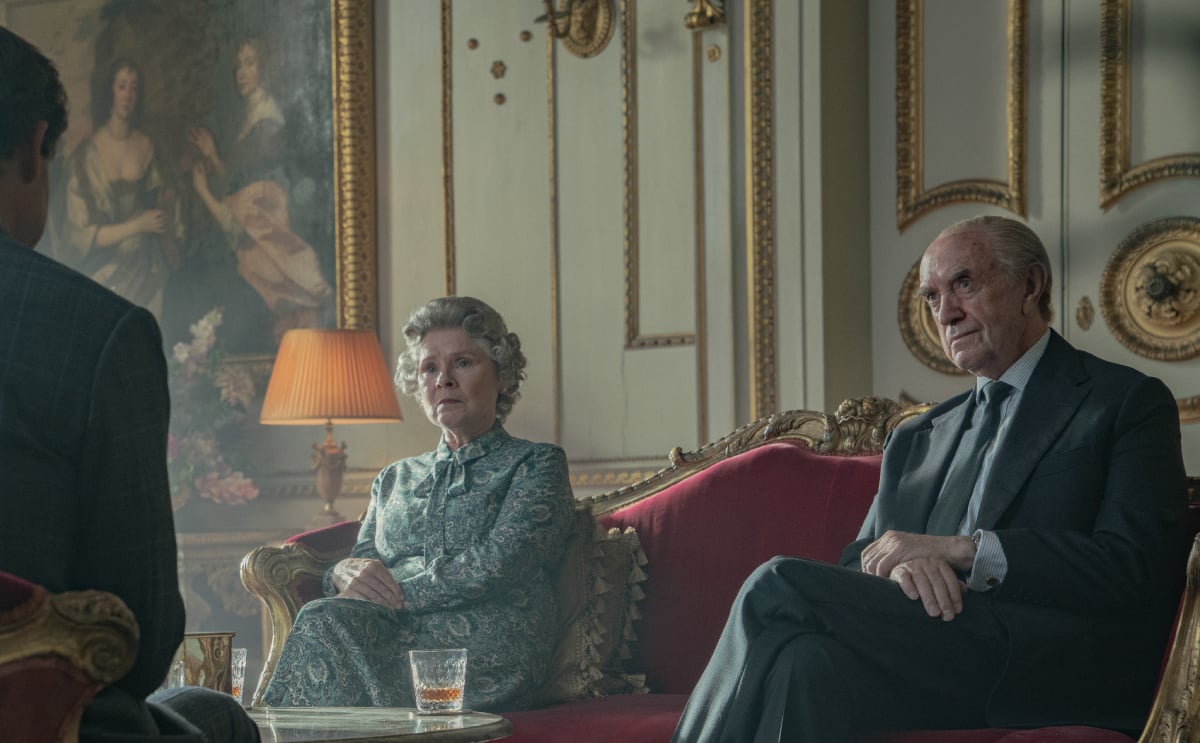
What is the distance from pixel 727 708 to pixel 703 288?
2221 mm

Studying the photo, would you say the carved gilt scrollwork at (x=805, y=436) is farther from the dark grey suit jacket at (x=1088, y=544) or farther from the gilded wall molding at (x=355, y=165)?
the gilded wall molding at (x=355, y=165)

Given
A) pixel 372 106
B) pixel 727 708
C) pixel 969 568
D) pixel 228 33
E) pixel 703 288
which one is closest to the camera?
pixel 727 708

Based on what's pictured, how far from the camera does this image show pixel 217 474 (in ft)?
17.5

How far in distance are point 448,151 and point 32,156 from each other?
348cm

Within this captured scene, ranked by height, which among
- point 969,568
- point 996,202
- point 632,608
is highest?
point 996,202

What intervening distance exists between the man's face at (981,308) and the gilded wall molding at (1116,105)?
1225mm

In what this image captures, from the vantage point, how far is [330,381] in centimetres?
466

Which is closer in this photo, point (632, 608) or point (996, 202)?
point (632, 608)

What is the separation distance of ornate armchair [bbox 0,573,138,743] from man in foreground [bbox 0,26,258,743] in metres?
0.13

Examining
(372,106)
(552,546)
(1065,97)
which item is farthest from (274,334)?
(1065,97)

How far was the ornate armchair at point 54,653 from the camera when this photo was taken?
1226 millimetres

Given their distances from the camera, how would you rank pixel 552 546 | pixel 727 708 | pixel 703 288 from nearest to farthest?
pixel 727 708, pixel 552 546, pixel 703 288

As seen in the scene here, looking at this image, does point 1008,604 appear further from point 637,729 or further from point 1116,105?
point 1116,105

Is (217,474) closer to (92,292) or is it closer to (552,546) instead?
(552,546)
